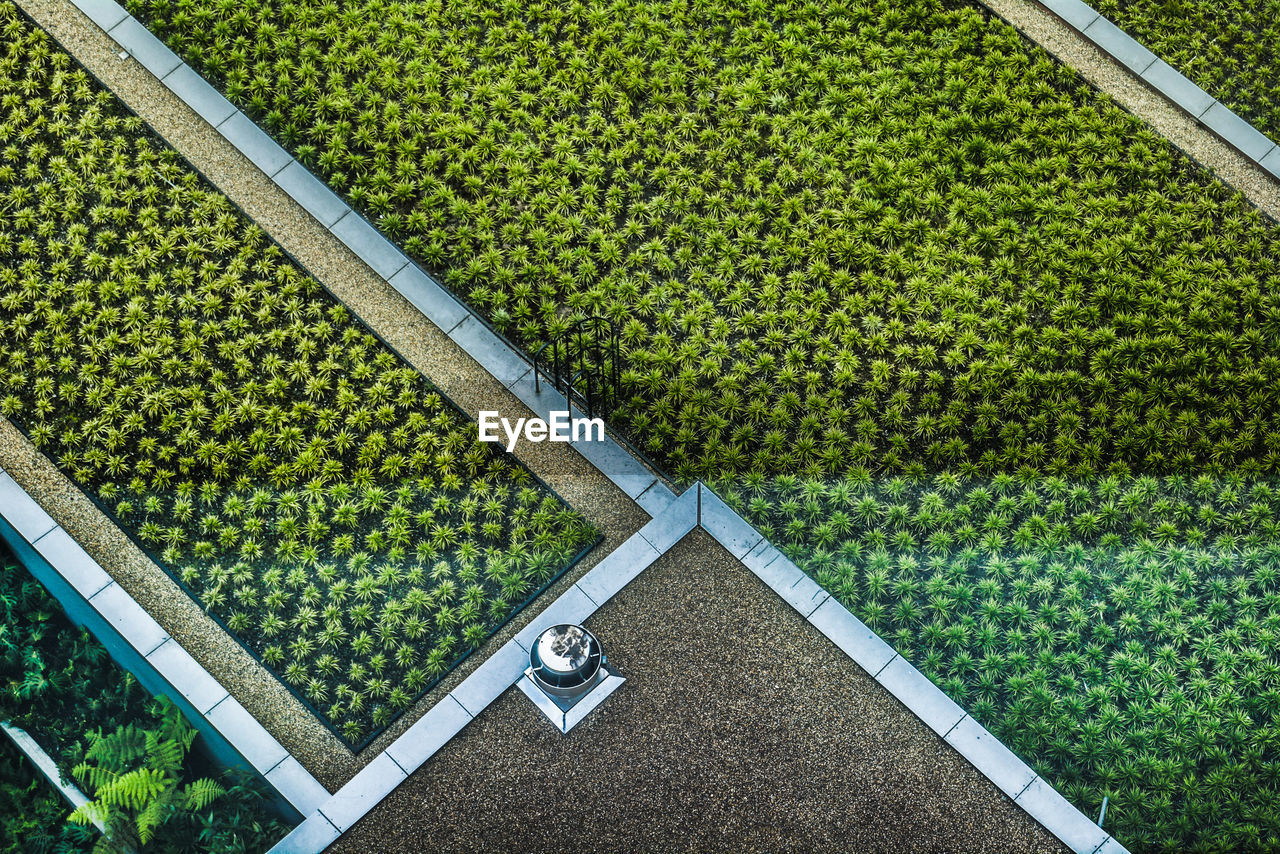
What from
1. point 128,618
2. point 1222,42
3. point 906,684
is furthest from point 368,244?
point 1222,42

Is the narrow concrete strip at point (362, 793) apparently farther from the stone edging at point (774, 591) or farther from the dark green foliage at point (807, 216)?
the dark green foliage at point (807, 216)

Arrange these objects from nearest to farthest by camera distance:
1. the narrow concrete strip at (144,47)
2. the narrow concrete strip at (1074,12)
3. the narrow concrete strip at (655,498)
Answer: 1. the narrow concrete strip at (655,498)
2. the narrow concrete strip at (144,47)
3. the narrow concrete strip at (1074,12)

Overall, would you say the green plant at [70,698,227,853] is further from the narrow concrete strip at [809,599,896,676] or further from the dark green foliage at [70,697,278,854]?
the narrow concrete strip at [809,599,896,676]

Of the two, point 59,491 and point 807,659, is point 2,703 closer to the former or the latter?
point 59,491

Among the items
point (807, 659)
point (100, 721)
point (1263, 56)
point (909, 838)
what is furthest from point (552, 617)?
point (1263, 56)

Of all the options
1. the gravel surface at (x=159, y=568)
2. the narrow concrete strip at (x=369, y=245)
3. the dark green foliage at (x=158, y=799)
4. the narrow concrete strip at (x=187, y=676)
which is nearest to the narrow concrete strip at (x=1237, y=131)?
the gravel surface at (x=159, y=568)

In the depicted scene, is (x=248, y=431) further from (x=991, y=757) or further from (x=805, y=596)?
(x=991, y=757)

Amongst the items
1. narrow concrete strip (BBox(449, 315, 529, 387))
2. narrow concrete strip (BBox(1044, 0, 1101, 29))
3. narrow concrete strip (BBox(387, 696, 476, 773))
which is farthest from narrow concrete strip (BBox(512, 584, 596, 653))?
narrow concrete strip (BBox(1044, 0, 1101, 29))

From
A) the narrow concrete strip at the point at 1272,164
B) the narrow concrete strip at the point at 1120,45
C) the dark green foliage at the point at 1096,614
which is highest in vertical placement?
the narrow concrete strip at the point at 1120,45
